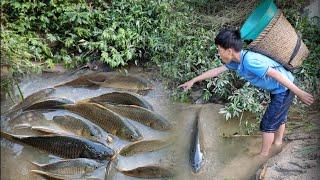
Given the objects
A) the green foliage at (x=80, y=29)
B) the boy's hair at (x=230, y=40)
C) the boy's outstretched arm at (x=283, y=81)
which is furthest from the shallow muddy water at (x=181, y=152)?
the boy's hair at (x=230, y=40)

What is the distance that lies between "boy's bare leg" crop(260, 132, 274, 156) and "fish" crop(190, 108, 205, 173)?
51cm

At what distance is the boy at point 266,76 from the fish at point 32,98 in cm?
167

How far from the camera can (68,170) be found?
13.1 feet

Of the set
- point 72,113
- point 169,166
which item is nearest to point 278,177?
point 169,166

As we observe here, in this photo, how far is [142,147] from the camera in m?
4.34

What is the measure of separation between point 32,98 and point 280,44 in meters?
2.41

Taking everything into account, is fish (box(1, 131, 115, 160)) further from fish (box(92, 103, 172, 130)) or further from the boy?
the boy

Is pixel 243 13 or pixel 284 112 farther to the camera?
pixel 243 13

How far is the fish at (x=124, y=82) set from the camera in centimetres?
521

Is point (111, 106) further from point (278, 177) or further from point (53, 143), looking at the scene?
point (278, 177)

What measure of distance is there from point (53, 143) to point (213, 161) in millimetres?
1370

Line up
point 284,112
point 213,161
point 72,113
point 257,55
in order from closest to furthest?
1. point 257,55
2. point 284,112
3. point 213,161
4. point 72,113

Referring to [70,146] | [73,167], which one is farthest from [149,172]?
[70,146]

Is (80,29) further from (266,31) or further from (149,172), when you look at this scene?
(266,31)
